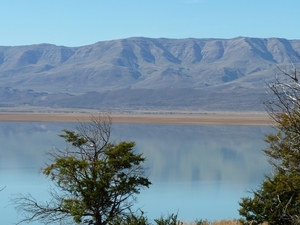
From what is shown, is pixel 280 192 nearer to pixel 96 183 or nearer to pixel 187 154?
pixel 96 183

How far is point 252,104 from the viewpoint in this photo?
13612 cm

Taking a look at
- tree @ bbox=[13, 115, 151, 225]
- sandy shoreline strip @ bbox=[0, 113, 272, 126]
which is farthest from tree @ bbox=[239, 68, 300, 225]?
sandy shoreline strip @ bbox=[0, 113, 272, 126]

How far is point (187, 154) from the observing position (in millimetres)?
41094

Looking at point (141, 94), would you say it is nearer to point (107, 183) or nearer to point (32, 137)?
point (32, 137)

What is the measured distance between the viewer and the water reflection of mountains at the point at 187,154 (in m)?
32.5

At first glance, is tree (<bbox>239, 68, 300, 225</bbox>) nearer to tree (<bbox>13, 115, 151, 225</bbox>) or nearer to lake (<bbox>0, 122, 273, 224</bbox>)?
tree (<bbox>13, 115, 151, 225</bbox>)

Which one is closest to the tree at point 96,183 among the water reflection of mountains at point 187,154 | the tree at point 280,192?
the tree at point 280,192

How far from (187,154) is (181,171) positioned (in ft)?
26.3

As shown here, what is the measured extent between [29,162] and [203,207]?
14431mm

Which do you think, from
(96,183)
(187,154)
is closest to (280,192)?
(96,183)

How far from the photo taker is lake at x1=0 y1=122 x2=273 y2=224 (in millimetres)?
23375

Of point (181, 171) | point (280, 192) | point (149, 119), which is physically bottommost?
point (280, 192)

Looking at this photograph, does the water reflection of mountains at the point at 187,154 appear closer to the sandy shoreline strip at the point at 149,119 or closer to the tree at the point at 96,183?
the tree at the point at 96,183

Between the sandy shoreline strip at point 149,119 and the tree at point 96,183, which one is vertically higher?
the sandy shoreline strip at point 149,119
